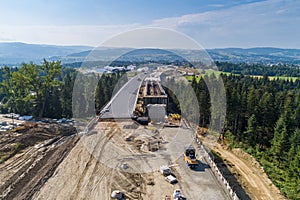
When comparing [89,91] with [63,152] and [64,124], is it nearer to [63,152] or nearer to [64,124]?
[64,124]

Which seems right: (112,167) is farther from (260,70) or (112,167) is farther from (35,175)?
(260,70)

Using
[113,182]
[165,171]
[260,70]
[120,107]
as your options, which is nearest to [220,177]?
[165,171]

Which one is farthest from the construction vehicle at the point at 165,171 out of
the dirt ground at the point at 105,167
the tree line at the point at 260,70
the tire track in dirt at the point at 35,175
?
the tree line at the point at 260,70

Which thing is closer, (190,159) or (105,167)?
(190,159)

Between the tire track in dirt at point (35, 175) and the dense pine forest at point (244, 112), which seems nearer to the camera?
the tire track in dirt at point (35, 175)

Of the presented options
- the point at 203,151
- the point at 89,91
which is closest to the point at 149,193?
the point at 203,151

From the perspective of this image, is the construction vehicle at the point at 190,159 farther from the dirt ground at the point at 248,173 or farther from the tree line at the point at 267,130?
the tree line at the point at 267,130

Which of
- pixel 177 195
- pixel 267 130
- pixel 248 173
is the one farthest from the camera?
pixel 267 130
